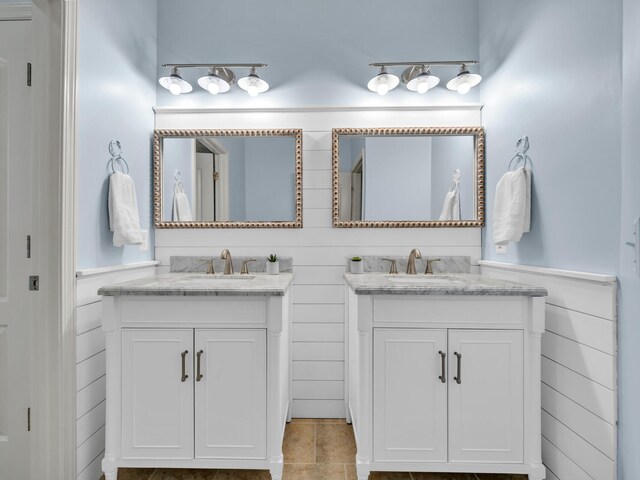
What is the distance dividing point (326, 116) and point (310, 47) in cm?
44

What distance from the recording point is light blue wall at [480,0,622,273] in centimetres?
110

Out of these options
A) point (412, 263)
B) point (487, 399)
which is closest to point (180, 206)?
point (412, 263)

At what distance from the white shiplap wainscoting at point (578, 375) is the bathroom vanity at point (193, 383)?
1124 millimetres

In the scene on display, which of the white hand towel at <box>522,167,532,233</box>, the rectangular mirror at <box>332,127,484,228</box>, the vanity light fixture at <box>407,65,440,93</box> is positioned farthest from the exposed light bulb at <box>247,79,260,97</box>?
the white hand towel at <box>522,167,532,233</box>

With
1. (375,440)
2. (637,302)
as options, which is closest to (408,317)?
(375,440)

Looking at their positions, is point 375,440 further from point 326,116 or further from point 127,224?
point 326,116

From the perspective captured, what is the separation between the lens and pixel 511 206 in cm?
150

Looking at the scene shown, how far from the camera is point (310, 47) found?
1984mm

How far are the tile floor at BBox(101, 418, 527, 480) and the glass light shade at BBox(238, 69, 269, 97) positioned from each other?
1.93 meters

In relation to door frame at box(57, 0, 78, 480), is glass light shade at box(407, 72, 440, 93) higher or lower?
higher

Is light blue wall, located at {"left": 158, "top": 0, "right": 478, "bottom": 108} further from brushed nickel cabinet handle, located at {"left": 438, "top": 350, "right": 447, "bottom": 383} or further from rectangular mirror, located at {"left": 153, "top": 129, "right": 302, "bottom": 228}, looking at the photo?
brushed nickel cabinet handle, located at {"left": 438, "top": 350, "right": 447, "bottom": 383}

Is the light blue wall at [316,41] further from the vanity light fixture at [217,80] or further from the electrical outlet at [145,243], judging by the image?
the electrical outlet at [145,243]

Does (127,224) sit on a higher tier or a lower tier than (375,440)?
higher

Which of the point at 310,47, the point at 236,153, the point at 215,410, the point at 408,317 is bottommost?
the point at 215,410
